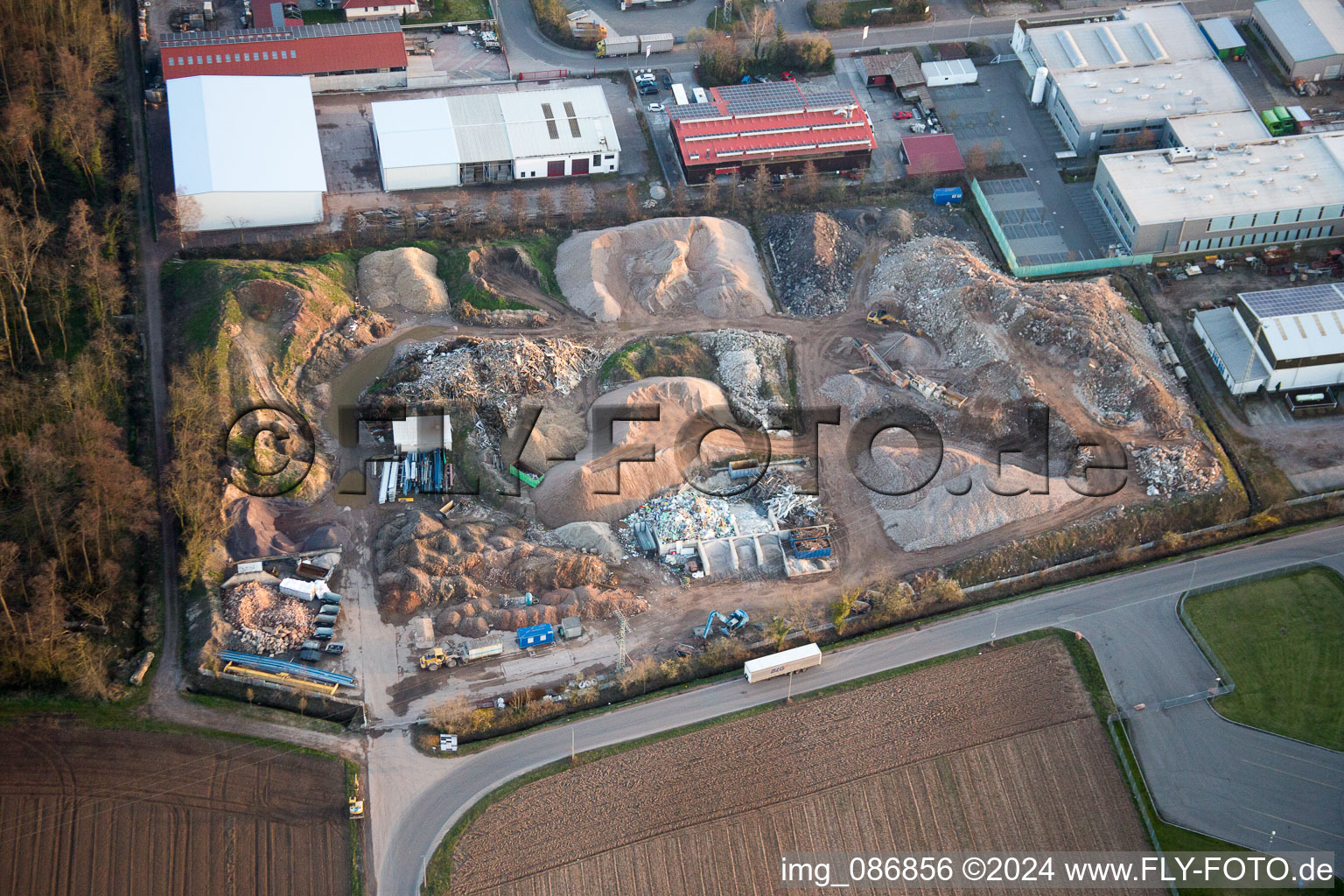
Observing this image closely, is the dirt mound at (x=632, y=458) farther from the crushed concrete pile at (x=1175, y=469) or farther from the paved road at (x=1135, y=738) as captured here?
the crushed concrete pile at (x=1175, y=469)

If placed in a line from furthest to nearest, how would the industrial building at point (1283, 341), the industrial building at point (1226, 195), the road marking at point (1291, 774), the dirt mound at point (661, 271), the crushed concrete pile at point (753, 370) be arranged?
the industrial building at point (1226, 195), the dirt mound at point (661, 271), the industrial building at point (1283, 341), the crushed concrete pile at point (753, 370), the road marking at point (1291, 774)

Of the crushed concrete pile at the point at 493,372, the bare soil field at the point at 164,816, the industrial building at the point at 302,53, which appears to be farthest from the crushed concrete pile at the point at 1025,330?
the bare soil field at the point at 164,816

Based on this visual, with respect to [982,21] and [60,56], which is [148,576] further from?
[982,21]

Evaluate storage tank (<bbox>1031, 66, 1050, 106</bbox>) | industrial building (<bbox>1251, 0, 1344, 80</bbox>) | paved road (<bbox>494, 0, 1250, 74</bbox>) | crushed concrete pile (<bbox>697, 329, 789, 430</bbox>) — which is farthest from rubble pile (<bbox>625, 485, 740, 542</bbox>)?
industrial building (<bbox>1251, 0, 1344, 80</bbox>)

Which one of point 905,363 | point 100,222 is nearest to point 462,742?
point 905,363

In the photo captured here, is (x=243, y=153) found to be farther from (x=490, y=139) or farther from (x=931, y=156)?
(x=931, y=156)

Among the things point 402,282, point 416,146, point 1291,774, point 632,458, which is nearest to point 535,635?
point 632,458

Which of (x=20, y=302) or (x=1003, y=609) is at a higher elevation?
(x=20, y=302)
